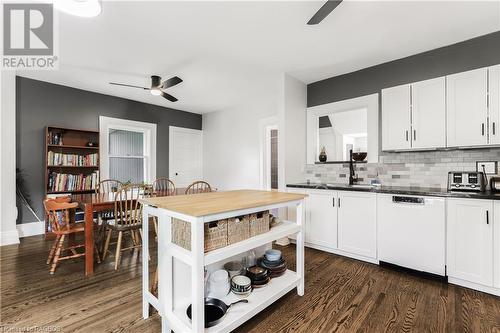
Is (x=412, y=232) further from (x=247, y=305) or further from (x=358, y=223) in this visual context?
(x=247, y=305)

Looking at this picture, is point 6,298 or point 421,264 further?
point 421,264

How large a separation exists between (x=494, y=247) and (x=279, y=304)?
1970mm

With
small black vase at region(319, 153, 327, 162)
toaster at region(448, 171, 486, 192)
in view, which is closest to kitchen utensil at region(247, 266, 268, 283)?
toaster at region(448, 171, 486, 192)

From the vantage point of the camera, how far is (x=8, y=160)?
3303 millimetres

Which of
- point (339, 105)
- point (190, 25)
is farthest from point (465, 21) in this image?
point (190, 25)

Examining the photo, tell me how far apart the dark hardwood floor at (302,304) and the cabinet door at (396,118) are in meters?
1.53

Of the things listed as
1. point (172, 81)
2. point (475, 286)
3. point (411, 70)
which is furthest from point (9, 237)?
point (411, 70)

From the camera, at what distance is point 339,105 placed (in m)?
3.51

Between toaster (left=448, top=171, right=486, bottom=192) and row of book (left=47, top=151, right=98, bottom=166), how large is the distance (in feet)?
17.4

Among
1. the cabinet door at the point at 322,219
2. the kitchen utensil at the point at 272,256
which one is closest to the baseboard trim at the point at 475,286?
the cabinet door at the point at 322,219

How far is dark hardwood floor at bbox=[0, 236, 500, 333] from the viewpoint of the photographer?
1.64 meters

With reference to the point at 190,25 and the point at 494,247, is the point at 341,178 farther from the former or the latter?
the point at 190,25

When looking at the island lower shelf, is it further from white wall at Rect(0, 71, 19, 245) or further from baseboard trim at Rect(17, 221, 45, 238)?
baseboard trim at Rect(17, 221, 45, 238)

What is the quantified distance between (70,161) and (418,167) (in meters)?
5.32
